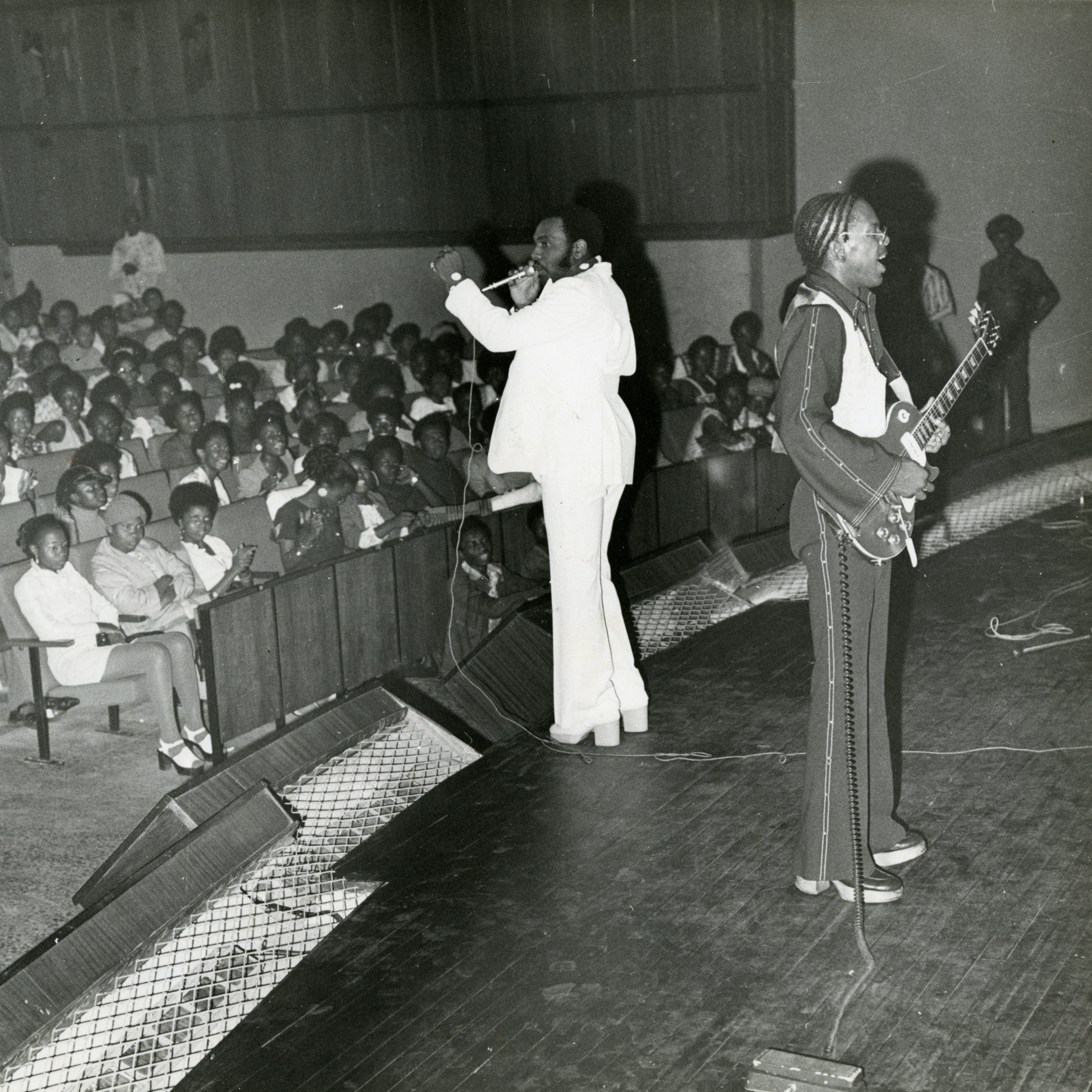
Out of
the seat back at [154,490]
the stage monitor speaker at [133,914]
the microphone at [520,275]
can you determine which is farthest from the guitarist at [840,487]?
the seat back at [154,490]

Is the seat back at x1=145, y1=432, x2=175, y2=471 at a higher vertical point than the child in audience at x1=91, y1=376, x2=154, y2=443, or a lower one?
lower

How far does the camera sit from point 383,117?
12.1m

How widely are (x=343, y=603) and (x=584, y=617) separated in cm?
137

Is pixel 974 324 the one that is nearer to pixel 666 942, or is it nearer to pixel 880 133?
pixel 666 942

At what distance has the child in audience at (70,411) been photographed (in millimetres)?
8250

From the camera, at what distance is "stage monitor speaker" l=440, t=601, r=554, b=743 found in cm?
505

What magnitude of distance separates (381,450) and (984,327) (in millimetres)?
3856

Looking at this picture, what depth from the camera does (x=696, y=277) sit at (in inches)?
420

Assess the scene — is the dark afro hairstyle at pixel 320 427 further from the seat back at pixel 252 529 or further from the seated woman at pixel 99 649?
the seated woman at pixel 99 649

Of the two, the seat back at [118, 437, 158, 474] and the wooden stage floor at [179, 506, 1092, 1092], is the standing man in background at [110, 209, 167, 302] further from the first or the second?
the wooden stage floor at [179, 506, 1092, 1092]

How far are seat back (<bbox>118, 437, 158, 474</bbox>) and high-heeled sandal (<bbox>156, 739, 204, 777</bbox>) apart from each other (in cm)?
279

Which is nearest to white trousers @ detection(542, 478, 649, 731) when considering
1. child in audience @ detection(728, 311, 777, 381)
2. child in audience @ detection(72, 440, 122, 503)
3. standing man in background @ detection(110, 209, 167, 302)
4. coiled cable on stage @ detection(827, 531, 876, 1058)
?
coiled cable on stage @ detection(827, 531, 876, 1058)

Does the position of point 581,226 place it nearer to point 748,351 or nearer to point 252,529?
point 252,529

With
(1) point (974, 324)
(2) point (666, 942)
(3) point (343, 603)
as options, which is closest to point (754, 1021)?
(2) point (666, 942)
